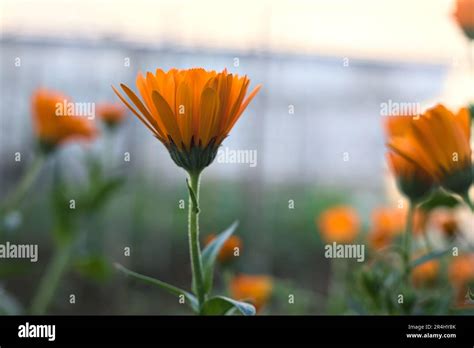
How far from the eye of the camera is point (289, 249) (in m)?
3.00

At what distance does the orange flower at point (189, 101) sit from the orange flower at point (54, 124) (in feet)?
1.54

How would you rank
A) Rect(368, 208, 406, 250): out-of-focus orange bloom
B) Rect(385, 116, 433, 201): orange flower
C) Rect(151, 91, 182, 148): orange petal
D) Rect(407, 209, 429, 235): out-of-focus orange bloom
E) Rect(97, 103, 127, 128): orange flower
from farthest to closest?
Rect(97, 103, 127, 128): orange flower → Rect(368, 208, 406, 250): out-of-focus orange bloom → Rect(407, 209, 429, 235): out-of-focus orange bloom → Rect(385, 116, 433, 201): orange flower → Rect(151, 91, 182, 148): orange petal

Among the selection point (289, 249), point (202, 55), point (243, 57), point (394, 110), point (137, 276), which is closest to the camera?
point (137, 276)

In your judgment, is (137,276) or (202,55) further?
(202,55)

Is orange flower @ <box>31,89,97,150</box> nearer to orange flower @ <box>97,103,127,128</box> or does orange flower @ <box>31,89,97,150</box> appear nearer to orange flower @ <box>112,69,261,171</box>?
orange flower @ <box>97,103,127,128</box>

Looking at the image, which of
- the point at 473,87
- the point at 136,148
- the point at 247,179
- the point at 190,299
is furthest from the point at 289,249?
the point at 190,299

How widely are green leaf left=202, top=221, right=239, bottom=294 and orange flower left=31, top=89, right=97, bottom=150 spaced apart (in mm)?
439

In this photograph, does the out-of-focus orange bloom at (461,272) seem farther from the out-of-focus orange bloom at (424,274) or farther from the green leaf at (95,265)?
the green leaf at (95,265)

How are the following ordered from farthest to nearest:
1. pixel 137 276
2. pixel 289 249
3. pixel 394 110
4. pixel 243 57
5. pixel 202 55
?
pixel 289 249 < pixel 243 57 < pixel 202 55 < pixel 394 110 < pixel 137 276

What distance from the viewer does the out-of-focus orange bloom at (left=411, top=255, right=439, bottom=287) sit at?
2.49ft

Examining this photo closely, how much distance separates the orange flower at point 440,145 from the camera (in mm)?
433

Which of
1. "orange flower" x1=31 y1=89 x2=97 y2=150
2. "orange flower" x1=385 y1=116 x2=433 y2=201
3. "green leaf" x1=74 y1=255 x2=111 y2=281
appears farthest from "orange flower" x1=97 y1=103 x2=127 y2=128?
"orange flower" x1=385 y1=116 x2=433 y2=201

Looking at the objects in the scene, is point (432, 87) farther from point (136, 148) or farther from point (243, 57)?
point (136, 148)

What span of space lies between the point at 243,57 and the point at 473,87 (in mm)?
1736
